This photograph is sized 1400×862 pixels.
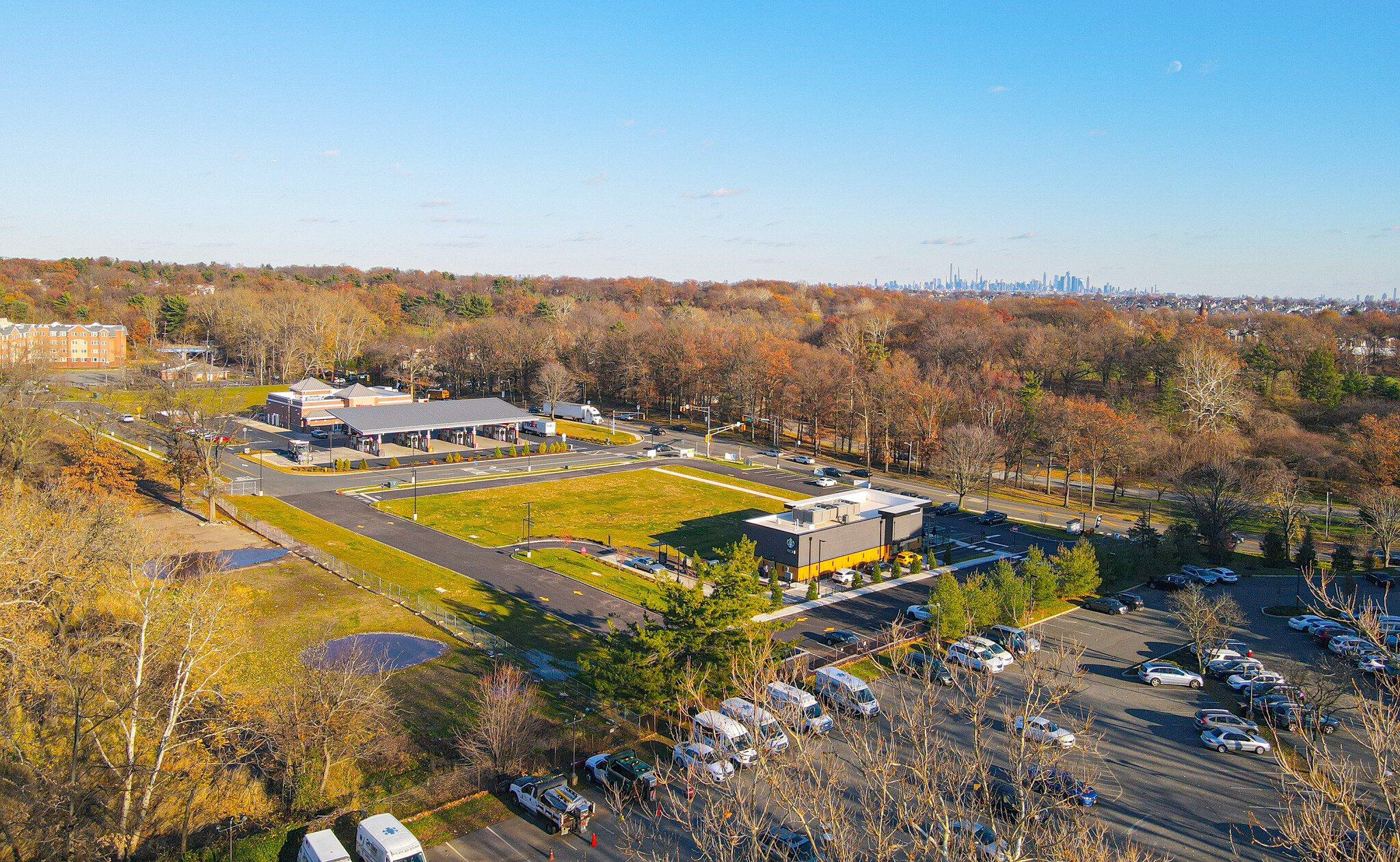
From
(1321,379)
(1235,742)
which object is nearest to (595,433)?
(1235,742)

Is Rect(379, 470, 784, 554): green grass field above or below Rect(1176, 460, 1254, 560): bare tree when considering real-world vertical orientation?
below

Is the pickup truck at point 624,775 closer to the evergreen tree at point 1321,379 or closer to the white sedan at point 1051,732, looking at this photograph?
the white sedan at point 1051,732

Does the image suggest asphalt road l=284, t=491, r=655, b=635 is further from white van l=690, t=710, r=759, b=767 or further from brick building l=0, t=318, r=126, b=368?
brick building l=0, t=318, r=126, b=368

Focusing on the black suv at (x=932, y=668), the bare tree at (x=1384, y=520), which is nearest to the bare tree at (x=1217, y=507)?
the bare tree at (x=1384, y=520)

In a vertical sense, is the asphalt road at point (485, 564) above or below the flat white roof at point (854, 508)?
below

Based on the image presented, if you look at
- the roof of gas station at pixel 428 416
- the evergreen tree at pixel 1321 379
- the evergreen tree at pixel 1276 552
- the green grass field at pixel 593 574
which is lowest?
the green grass field at pixel 593 574

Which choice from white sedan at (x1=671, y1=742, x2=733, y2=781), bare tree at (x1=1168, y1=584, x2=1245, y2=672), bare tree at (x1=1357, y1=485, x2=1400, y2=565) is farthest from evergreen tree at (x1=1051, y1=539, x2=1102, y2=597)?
white sedan at (x1=671, y1=742, x2=733, y2=781)
